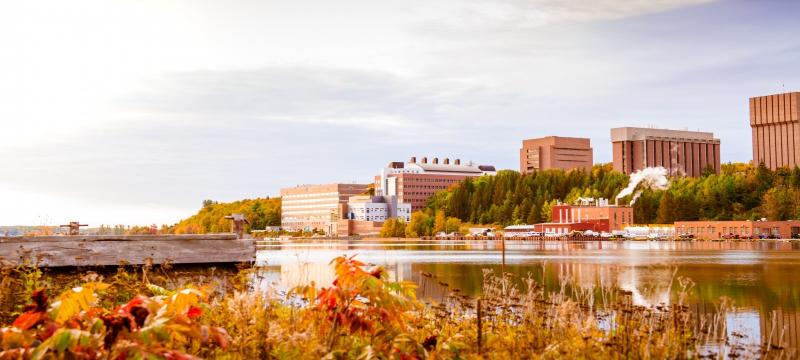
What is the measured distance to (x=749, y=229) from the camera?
126 metres

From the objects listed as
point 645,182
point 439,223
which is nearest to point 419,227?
point 439,223

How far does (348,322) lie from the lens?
618 cm

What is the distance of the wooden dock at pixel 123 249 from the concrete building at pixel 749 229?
393ft

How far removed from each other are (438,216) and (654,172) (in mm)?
47381

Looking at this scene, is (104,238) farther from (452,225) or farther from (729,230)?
(452,225)

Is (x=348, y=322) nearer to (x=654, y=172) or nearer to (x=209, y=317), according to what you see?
(x=209, y=317)

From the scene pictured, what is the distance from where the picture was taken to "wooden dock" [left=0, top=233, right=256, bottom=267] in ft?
45.2

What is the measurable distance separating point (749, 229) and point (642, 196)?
29292 millimetres

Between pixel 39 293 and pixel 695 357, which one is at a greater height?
pixel 39 293

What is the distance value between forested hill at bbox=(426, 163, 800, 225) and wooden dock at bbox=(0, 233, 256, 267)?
425ft

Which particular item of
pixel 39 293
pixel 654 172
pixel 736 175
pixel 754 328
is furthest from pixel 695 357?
pixel 654 172

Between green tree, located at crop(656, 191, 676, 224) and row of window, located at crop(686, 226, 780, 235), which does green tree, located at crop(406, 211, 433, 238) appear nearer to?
green tree, located at crop(656, 191, 676, 224)

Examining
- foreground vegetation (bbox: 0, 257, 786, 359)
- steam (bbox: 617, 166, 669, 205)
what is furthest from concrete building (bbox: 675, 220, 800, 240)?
foreground vegetation (bbox: 0, 257, 786, 359)

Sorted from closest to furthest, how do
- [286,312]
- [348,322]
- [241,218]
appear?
[348,322]
[286,312]
[241,218]
